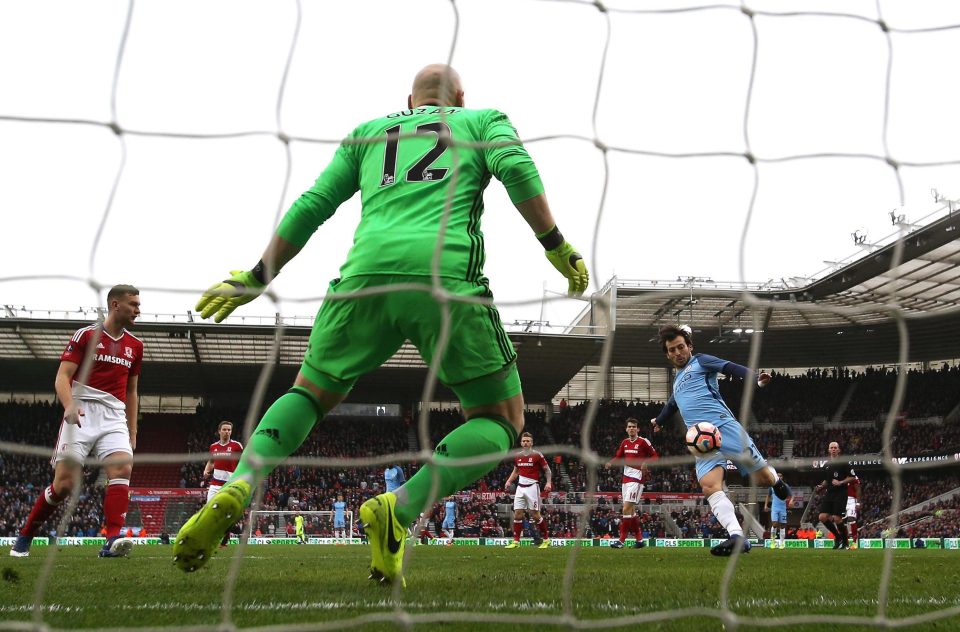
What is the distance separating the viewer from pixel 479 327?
2934 millimetres

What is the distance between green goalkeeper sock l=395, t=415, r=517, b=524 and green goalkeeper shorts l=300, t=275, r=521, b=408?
10cm

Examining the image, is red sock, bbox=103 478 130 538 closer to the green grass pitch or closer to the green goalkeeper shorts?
the green grass pitch

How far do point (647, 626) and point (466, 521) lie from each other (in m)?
21.9

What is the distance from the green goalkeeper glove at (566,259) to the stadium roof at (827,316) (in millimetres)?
15607

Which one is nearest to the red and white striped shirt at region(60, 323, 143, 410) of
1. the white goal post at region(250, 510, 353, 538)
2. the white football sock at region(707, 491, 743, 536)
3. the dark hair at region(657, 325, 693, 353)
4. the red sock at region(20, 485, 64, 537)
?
the red sock at region(20, 485, 64, 537)

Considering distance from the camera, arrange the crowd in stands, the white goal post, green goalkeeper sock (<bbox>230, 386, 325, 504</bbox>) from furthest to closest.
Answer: the crowd in stands, the white goal post, green goalkeeper sock (<bbox>230, 386, 325, 504</bbox>)

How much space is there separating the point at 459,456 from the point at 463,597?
0.78 metres

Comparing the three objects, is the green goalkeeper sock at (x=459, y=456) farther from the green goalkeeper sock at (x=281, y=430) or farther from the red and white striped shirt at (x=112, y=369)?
the red and white striped shirt at (x=112, y=369)

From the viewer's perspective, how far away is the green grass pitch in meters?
2.69

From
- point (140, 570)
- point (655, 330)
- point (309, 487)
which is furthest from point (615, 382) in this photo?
point (140, 570)

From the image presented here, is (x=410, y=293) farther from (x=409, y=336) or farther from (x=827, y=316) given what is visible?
(x=827, y=316)

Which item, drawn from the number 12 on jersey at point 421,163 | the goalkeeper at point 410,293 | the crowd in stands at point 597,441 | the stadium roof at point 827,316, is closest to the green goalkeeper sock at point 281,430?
the goalkeeper at point 410,293

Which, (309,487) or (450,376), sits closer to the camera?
(450,376)

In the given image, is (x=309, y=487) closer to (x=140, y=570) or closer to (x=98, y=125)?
(x=140, y=570)
